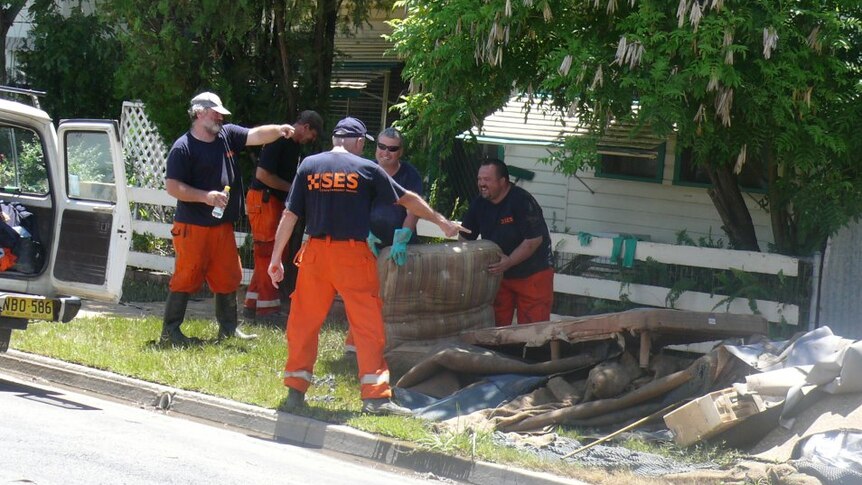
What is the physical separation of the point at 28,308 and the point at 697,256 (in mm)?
5189

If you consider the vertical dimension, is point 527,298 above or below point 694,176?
below

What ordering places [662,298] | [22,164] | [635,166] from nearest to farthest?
[22,164] → [662,298] → [635,166]

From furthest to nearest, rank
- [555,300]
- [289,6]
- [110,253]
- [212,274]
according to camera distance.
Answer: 1. [289,6]
2. [555,300]
3. [212,274]
4. [110,253]

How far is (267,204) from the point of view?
10.7 meters

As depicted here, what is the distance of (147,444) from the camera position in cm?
682

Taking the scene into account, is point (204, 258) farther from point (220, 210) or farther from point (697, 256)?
point (697, 256)

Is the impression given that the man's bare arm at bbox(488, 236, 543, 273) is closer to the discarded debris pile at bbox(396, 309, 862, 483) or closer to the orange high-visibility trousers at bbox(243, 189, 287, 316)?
the discarded debris pile at bbox(396, 309, 862, 483)

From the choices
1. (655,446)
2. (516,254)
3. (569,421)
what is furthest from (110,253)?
(655,446)

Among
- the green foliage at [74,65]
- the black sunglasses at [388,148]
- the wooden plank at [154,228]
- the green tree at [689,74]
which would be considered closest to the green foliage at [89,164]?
the black sunglasses at [388,148]

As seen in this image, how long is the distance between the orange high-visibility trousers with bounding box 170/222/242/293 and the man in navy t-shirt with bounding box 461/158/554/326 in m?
1.95

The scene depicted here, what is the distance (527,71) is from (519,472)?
382 centimetres

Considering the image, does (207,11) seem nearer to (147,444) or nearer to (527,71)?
(527,71)

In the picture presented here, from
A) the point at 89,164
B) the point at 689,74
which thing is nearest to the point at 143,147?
the point at 89,164

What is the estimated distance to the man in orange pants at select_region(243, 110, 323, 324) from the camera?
10523mm
